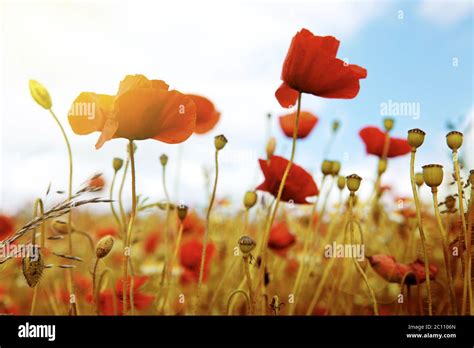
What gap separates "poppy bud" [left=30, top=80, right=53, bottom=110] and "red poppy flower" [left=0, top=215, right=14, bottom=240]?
0.49 meters

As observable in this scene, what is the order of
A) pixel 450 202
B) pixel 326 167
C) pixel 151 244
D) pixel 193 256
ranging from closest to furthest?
pixel 450 202
pixel 326 167
pixel 193 256
pixel 151 244

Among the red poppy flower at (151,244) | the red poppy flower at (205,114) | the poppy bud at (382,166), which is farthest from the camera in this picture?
the red poppy flower at (151,244)

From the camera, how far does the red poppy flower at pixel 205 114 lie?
35.4 inches

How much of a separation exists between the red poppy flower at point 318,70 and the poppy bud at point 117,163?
257 mm

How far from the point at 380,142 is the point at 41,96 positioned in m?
0.60

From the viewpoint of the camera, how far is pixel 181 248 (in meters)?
1.17

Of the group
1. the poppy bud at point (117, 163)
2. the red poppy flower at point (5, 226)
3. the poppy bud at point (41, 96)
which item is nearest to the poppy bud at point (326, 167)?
the poppy bud at point (117, 163)

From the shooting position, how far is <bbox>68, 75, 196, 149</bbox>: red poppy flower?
2.18 ft

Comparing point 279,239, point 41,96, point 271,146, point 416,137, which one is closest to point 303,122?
point 271,146

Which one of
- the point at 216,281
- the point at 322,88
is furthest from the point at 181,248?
the point at 322,88

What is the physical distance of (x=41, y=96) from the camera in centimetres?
76

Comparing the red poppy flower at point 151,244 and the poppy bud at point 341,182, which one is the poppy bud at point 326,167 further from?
the red poppy flower at point 151,244

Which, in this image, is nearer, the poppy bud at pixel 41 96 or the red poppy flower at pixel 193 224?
the poppy bud at pixel 41 96

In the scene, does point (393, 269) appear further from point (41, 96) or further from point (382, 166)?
point (41, 96)
